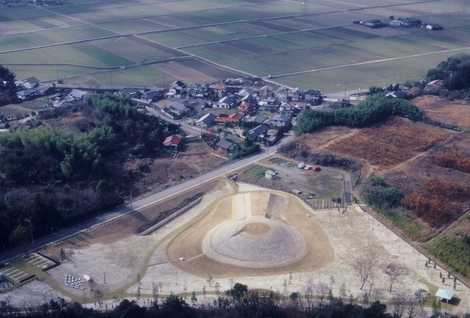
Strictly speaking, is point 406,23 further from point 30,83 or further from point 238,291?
point 238,291

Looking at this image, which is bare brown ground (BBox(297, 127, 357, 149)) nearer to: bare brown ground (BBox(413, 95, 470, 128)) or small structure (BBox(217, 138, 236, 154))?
small structure (BBox(217, 138, 236, 154))

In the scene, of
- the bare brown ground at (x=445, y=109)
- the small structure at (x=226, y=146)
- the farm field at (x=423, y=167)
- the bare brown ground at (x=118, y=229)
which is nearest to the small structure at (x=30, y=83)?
the small structure at (x=226, y=146)

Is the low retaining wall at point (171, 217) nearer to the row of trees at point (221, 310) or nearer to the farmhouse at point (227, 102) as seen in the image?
the row of trees at point (221, 310)

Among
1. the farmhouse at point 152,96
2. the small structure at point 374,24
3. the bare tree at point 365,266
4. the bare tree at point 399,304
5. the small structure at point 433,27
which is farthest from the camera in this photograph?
the small structure at point 374,24

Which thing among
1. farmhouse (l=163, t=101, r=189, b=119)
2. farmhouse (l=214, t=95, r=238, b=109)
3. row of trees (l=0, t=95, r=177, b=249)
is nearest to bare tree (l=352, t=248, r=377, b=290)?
row of trees (l=0, t=95, r=177, b=249)

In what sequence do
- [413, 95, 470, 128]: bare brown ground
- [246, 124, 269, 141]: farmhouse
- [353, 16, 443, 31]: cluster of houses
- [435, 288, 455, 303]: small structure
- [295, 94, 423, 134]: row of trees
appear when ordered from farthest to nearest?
[353, 16, 443, 31]: cluster of houses, [413, 95, 470, 128]: bare brown ground, [295, 94, 423, 134]: row of trees, [246, 124, 269, 141]: farmhouse, [435, 288, 455, 303]: small structure

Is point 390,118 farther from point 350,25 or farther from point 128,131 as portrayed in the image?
point 350,25
